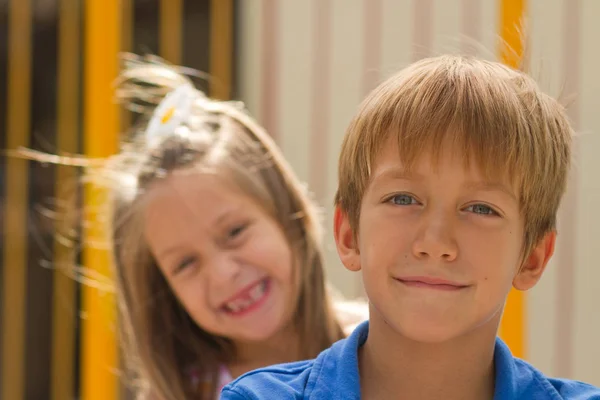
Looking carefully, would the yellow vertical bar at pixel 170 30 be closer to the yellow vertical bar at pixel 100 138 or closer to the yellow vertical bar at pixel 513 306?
the yellow vertical bar at pixel 100 138

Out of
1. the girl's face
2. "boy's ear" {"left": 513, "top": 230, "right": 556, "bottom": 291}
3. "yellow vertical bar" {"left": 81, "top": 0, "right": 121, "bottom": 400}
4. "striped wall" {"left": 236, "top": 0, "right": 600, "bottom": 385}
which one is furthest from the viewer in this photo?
"yellow vertical bar" {"left": 81, "top": 0, "right": 121, "bottom": 400}

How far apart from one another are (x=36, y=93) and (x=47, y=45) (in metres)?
0.18

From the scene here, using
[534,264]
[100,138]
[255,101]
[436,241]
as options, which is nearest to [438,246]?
[436,241]

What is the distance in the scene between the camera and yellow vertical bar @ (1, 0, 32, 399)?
10.9 feet

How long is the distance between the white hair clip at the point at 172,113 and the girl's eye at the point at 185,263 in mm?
277

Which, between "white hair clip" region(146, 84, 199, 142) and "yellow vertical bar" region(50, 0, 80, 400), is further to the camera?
"yellow vertical bar" region(50, 0, 80, 400)

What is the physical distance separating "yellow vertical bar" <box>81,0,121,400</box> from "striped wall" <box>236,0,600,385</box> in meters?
0.40

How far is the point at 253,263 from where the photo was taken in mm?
2018

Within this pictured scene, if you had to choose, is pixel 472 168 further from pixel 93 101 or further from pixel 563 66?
pixel 93 101

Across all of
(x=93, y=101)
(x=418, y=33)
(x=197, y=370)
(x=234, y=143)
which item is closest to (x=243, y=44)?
(x=93, y=101)

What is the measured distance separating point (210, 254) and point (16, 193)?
149 cm

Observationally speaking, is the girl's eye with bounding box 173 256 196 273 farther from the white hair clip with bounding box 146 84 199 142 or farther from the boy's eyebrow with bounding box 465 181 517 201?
the boy's eyebrow with bounding box 465 181 517 201

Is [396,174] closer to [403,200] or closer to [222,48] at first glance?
[403,200]

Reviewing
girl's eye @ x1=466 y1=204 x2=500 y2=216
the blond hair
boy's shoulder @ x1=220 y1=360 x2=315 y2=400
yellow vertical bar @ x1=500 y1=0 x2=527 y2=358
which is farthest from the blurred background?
boy's shoulder @ x1=220 y1=360 x2=315 y2=400
